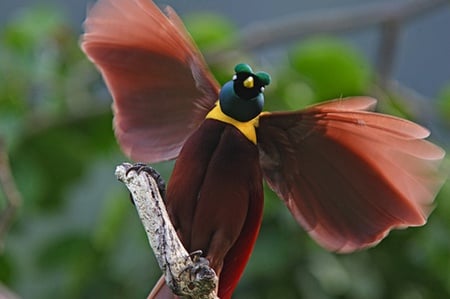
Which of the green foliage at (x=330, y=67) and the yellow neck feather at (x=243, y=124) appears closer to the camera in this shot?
the yellow neck feather at (x=243, y=124)

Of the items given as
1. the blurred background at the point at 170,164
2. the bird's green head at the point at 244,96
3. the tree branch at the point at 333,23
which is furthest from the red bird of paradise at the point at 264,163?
the tree branch at the point at 333,23

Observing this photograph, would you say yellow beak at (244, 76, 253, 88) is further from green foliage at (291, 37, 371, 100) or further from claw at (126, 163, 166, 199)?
green foliage at (291, 37, 371, 100)

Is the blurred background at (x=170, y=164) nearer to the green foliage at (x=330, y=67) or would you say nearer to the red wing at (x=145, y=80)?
the green foliage at (x=330, y=67)

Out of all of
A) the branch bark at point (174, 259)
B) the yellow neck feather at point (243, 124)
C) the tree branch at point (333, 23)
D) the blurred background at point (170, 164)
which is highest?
the yellow neck feather at point (243, 124)

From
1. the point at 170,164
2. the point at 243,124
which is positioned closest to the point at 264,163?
the point at 243,124

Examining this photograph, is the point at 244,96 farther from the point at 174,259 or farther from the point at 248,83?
the point at 174,259

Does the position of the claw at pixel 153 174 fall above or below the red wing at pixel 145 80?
below
